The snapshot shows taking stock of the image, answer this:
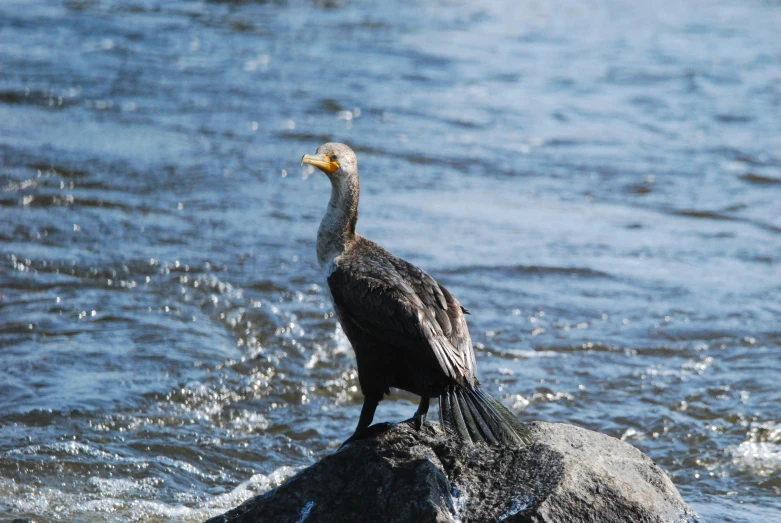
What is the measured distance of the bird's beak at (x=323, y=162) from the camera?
4.47 metres

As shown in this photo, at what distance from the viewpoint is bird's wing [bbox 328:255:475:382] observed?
3969mm

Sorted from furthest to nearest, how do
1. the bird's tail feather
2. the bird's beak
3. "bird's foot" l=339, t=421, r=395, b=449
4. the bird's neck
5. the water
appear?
the water, the bird's neck, the bird's beak, "bird's foot" l=339, t=421, r=395, b=449, the bird's tail feather

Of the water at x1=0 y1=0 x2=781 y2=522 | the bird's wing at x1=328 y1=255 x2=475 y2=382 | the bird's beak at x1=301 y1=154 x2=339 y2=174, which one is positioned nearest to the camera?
the bird's wing at x1=328 y1=255 x2=475 y2=382

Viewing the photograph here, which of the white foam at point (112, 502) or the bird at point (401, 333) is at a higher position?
the bird at point (401, 333)

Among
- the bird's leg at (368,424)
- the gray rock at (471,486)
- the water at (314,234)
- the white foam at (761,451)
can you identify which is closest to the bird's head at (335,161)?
the bird's leg at (368,424)

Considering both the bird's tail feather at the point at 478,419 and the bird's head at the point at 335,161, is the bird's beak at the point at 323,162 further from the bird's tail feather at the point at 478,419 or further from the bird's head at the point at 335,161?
the bird's tail feather at the point at 478,419

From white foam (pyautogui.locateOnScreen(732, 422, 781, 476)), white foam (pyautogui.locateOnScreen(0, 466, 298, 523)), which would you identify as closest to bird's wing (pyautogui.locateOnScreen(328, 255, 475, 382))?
white foam (pyautogui.locateOnScreen(0, 466, 298, 523))

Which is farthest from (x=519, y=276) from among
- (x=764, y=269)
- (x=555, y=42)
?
(x=555, y=42)

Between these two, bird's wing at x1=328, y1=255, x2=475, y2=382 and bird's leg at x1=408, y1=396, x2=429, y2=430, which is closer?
bird's wing at x1=328, y1=255, x2=475, y2=382

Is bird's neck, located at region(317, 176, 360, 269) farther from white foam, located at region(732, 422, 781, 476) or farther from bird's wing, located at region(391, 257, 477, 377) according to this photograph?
white foam, located at region(732, 422, 781, 476)

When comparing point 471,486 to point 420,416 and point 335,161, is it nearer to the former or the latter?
point 420,416

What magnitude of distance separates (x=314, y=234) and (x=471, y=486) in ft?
16.1

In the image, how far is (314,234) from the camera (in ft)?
27.9

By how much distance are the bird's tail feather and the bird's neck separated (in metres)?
0.97
